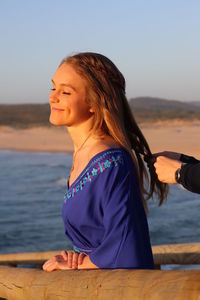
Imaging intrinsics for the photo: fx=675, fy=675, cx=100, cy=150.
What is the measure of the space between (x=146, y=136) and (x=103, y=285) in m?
38.5

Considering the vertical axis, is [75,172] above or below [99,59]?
below

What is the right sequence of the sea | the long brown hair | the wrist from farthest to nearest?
1. the sea
2. the long brown hair
3. the wrist

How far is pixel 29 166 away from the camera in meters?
24.8

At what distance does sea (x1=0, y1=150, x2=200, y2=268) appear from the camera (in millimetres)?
10250

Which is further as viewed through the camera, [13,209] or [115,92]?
[13,209]

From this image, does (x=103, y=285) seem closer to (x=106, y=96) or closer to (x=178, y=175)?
(x=178, y=175)

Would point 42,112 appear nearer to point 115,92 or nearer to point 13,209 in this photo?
point 13,209

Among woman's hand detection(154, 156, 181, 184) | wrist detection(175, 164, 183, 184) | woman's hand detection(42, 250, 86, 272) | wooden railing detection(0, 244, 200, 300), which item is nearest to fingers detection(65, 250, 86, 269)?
woman's hand detection(42, 250, 86, 272)

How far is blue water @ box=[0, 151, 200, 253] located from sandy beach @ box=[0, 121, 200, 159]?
9869mm

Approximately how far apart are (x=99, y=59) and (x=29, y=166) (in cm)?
2248

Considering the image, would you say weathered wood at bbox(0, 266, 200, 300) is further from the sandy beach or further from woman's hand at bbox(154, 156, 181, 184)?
the sandy beach

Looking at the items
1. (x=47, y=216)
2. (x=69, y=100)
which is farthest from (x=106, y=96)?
(x=47, y=216)

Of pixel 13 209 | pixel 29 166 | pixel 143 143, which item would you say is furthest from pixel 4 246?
pixel 29 166

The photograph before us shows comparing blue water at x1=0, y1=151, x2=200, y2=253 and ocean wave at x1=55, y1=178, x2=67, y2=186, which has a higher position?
blue water at x1=0, y1=151, x2=200, y2=253
